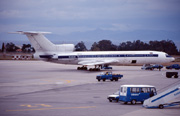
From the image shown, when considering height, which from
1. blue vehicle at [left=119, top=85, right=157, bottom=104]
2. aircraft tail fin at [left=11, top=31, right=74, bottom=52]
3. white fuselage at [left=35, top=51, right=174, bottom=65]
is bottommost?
blue vehicle at [left=119, top=85, right=157, bottom=104]

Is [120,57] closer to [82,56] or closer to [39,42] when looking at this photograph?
[82,56]

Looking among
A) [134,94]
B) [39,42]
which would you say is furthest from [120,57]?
[134,94]

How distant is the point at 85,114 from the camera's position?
18.9 meters

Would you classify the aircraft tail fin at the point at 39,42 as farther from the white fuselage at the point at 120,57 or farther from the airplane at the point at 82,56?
the white fuselage at the point at 120,57

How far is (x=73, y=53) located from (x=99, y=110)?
42672 millimetres

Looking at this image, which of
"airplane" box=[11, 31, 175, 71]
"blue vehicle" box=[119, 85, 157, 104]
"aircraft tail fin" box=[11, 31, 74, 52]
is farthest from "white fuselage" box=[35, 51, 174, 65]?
"blue vehicle" box=[119, 85, 157, 104]

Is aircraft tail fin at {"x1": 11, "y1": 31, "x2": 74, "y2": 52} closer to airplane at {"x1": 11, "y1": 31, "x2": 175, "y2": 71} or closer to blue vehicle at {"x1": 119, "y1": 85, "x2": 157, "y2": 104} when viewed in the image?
airplane at {"x1": 11, "y1": 31, "x2": 175, "y2": 71}

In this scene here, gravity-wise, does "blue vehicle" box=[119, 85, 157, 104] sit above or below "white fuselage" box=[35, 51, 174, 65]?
below

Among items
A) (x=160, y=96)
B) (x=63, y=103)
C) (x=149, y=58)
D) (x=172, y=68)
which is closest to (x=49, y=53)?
(x=149, y=58)

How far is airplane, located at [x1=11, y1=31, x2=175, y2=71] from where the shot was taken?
197 feet

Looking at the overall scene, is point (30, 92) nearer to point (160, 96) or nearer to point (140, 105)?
point (140, 105)

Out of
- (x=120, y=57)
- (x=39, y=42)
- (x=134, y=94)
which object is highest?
(x=39, y=42)

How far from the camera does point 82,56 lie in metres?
62.3

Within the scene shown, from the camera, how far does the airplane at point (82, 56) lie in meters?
60.0
